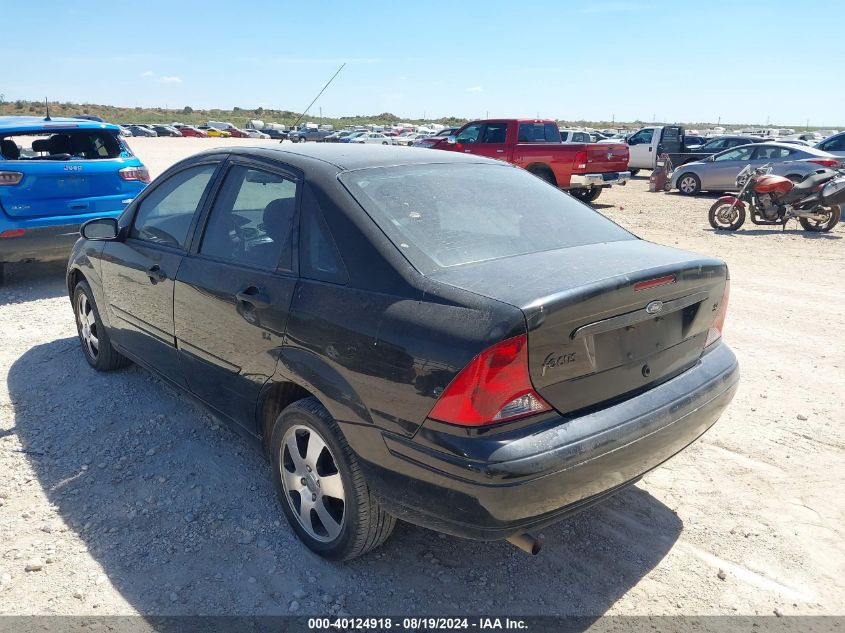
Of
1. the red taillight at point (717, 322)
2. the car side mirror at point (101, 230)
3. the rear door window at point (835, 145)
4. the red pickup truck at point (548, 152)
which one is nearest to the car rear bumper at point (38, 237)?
the car side mirror at point (101, 230)

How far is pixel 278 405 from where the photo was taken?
10.4ft

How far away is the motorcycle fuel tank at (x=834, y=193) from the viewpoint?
37.3 ft

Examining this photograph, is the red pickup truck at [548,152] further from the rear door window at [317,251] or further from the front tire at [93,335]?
the rear door window at [317,251]

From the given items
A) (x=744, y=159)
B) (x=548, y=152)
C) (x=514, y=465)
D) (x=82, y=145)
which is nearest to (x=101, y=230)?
(x=514, y=465)

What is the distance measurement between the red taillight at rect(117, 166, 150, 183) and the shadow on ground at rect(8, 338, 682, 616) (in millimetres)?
4217

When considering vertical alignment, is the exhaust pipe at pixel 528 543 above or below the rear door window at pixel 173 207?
below

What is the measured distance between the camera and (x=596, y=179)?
15.2m

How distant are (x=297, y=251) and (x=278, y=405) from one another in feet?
2.49

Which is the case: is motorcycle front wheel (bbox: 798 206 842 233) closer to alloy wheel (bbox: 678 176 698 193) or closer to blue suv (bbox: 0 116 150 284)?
alloy wheel (bbox: 678 176 698 193)

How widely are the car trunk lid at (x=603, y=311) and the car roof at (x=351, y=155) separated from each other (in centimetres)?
91

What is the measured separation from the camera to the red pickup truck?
49.3 feet

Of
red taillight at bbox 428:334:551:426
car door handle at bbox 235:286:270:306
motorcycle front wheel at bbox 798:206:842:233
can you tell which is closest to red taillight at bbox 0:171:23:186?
car door handle at bbox 235:286:270:306

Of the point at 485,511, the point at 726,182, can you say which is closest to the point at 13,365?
the point at 485,511

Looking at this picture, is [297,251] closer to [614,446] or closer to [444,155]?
[444,155]
